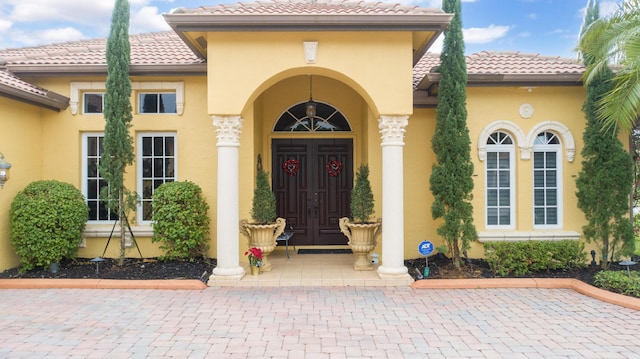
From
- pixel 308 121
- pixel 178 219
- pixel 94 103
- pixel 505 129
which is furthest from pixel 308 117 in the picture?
Result: pixel 94 103

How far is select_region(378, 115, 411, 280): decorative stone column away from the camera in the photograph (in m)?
7.15

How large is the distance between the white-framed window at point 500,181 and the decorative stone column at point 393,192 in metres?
2.57

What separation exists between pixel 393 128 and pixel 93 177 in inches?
253

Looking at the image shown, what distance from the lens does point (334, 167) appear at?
9703 millimetres

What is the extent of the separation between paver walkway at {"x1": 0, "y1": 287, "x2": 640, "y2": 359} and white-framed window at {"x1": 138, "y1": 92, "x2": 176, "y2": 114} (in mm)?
3855

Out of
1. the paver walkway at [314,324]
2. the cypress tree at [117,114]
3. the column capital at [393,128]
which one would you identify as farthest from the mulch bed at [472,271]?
the cypress tree at [117,114]

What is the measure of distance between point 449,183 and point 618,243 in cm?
354

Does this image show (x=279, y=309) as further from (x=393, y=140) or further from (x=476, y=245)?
(x=476, y=245)

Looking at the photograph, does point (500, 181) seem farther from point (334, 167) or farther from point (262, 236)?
point (262, 236)

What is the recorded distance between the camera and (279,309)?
584 cm

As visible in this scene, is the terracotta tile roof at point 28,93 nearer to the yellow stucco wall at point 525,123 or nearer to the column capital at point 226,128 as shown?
the column capital at point 226,128

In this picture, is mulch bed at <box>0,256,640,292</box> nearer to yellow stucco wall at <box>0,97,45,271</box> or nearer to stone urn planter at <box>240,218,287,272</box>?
yellow stucco wall at <box>0,97,45,271</box>

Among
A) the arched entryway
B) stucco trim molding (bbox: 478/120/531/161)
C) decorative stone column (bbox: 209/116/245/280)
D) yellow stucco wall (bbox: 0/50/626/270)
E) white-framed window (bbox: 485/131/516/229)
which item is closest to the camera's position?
decorative stone column (bbox: 209/116/245/280)

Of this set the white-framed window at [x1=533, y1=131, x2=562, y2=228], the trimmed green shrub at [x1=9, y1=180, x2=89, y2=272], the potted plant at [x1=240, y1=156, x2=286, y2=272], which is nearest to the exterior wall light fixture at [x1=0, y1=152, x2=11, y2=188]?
the trimmed green shrub at [x1=9, y1=180, x2=89, y2=272]
